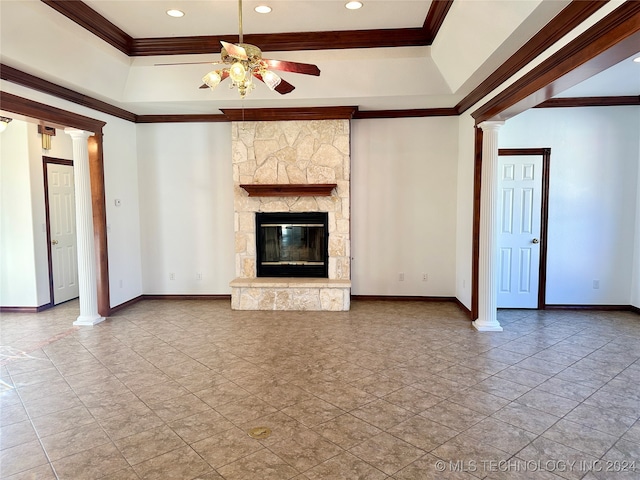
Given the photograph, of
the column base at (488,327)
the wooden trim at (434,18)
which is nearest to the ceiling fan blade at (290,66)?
the wooden trim at (434,18)

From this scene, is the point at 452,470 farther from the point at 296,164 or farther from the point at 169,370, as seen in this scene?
the point at 296,164

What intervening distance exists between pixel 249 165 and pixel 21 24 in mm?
2971

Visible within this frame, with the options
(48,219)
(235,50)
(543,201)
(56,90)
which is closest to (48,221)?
(48,219)

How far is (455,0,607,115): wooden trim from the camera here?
98.3 inches

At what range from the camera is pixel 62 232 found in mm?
6363

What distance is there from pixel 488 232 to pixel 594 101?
7.99 feet

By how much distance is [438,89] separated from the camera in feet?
16.0

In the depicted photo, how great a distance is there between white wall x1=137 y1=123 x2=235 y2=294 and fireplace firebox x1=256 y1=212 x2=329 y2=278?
544mm

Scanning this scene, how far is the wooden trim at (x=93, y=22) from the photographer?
3.71 metres

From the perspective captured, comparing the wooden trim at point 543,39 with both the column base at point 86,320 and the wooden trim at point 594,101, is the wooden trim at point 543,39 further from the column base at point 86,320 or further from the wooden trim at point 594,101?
the column base at point 86,320

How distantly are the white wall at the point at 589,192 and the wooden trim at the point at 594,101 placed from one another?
0.08 metres

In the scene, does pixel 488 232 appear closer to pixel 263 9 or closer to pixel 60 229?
pixel 263 9

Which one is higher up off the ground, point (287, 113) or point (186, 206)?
point (287, 113)

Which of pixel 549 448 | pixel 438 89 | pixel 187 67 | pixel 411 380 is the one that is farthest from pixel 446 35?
pixel 549 448
